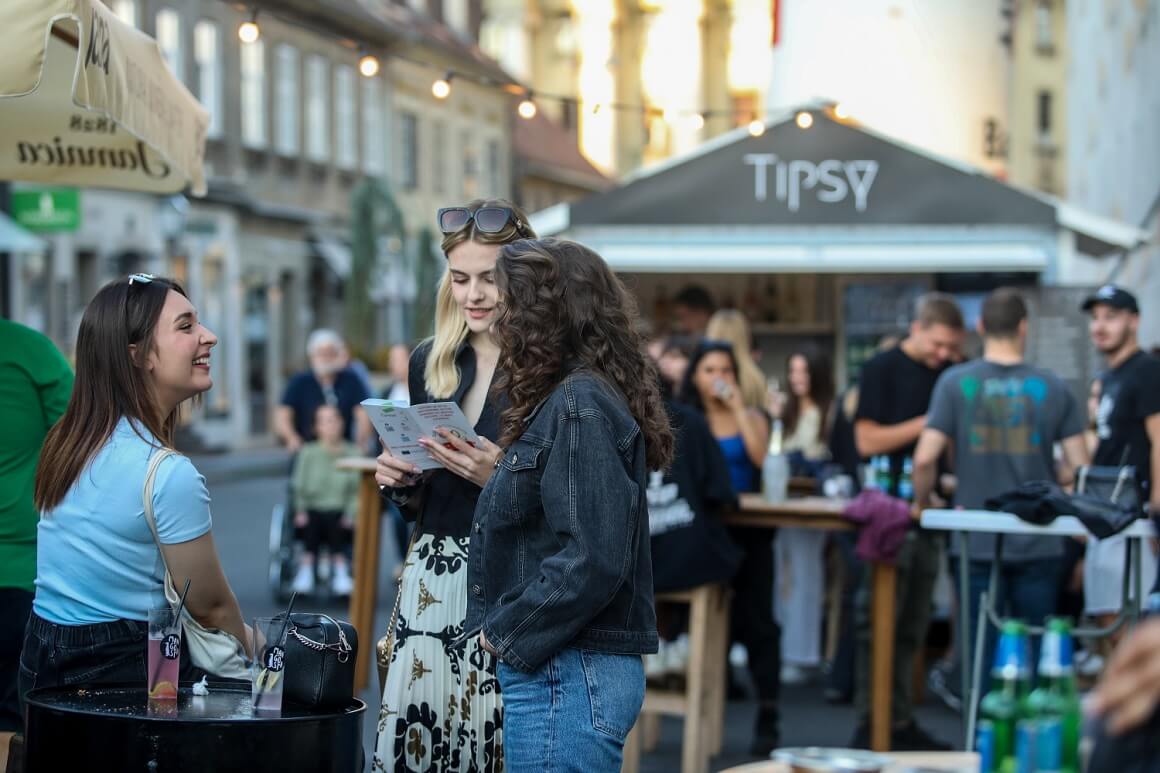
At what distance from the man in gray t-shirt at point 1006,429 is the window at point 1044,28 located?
58.6 meters

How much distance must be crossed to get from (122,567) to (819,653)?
6.69 meters

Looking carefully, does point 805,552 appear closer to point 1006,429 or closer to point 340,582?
point 1006,429

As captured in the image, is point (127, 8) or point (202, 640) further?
point (127, 8)

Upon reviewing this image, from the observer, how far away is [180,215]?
34.4 m

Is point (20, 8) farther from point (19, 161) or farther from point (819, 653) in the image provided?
point (819, 653)

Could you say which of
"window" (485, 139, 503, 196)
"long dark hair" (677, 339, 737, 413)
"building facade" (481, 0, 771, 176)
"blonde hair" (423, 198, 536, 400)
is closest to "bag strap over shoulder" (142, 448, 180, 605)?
"blonde hair" (423, 198, 536, 400)

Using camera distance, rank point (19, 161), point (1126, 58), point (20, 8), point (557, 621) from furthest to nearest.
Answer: point (1126, 58), point (19, 161), point (20, 8), point (557, 621)

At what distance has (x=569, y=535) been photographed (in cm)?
352

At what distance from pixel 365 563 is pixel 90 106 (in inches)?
174

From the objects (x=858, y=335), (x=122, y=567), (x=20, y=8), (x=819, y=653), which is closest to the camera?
(x=122, y=567)

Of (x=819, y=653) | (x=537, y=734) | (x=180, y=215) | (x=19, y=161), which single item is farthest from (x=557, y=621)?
(x=180, y=215)

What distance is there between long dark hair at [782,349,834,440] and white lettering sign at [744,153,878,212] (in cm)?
144

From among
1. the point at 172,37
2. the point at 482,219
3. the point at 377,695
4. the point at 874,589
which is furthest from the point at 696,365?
the point at 172,37

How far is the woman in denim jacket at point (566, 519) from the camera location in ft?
A: 11.5
